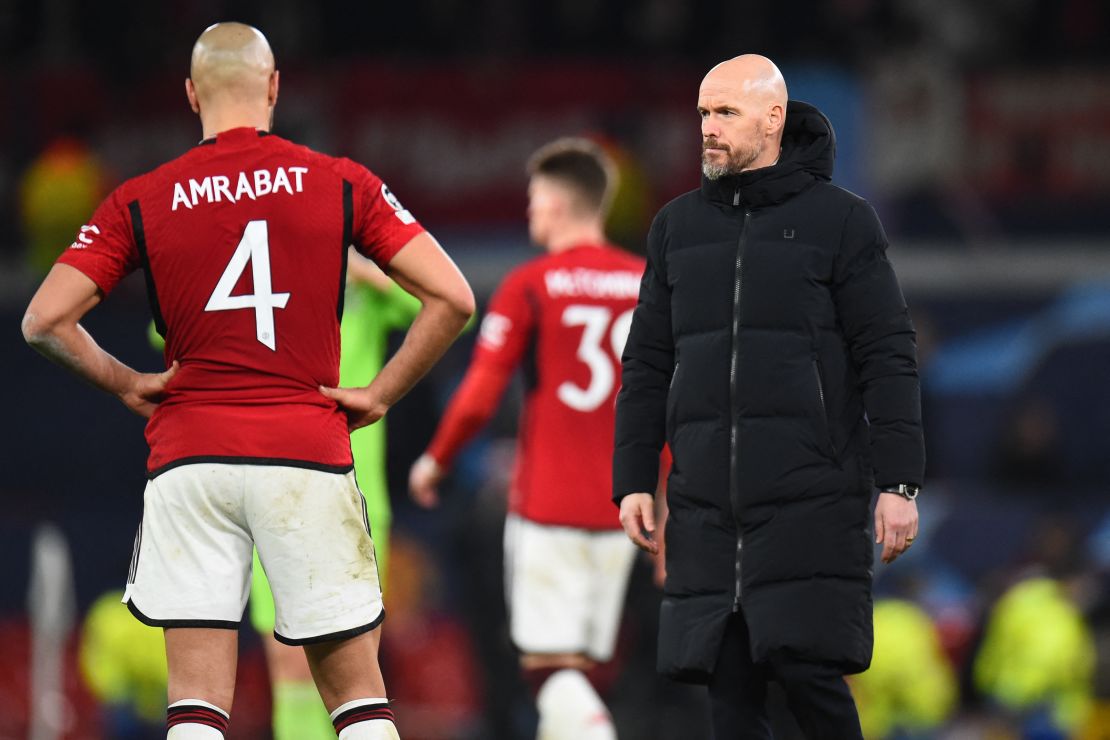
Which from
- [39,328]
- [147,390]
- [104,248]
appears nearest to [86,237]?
[104,248]

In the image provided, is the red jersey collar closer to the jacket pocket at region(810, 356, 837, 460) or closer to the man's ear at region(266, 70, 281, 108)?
the man's ear at region(266, 70, 281, 108)

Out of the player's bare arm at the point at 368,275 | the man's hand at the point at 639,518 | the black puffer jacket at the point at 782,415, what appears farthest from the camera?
the player's bare arm at the point at 368,275

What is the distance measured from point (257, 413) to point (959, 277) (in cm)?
1075

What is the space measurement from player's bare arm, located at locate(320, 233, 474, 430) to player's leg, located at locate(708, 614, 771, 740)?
45.0 inches

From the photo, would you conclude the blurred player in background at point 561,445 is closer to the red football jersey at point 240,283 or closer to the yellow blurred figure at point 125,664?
the red football jersey at point 240,283

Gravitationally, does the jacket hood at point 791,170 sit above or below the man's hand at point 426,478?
above

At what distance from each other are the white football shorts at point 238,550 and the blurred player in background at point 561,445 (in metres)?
2.36

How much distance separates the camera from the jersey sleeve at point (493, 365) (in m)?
7.56

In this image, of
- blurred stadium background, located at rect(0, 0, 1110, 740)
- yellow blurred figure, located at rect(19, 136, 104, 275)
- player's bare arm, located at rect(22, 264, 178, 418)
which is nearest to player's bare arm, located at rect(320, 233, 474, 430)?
player's bare arm, located at rect(22, 264, 178, 418)

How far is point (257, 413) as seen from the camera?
202 inches

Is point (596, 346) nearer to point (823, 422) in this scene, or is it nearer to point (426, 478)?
point (426, 478)

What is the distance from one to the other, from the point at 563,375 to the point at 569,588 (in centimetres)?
84

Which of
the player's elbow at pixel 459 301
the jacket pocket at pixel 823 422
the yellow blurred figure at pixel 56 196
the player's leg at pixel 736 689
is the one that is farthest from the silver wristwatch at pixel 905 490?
the yellow blurred figure at pixel 56 196

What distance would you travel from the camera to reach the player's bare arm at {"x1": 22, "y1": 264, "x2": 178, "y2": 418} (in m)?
5.14
